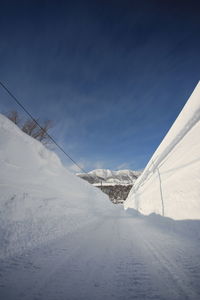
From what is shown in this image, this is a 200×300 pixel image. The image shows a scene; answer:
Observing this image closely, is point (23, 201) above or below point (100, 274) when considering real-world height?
above

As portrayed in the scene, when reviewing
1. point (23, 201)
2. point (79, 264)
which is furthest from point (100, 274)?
point (23, 201)

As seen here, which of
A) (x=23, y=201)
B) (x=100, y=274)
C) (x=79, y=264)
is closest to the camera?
(x=100, y=274)

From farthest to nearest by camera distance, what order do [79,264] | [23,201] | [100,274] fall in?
1. [23,201]
2. [79,264]
3. [100,274]

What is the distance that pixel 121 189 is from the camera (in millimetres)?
71250

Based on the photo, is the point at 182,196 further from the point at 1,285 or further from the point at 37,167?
the point at 37,167

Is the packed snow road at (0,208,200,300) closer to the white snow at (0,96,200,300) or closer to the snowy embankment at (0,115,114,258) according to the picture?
Result: the white snow at (0,96,200,300)

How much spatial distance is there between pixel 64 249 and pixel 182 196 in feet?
14.4

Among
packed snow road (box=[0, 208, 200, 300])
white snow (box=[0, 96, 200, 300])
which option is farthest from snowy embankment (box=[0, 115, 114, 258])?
packed snow road (box=[0, 208, 200, 300])

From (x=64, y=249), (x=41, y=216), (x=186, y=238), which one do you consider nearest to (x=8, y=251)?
(x=64, y=249)

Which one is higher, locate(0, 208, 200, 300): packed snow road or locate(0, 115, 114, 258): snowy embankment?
locate(0, 115, 114, 258): snowy embankment

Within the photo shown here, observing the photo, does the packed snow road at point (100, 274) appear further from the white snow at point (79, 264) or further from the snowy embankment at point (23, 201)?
the snowy embankment at point (23, 201)


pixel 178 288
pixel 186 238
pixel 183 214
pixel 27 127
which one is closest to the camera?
pixel 178 288

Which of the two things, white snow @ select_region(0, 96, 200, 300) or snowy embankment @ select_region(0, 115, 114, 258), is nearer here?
white snow @ select_region(0, 96, 200, 300)

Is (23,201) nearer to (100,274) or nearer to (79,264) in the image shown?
(79,264)
